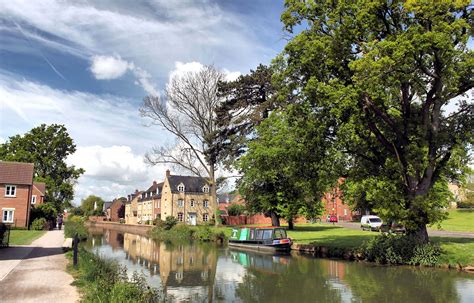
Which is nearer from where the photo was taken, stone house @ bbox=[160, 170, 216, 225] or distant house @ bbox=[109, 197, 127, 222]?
stone house @ bbox=[160, 170, 216, 225]

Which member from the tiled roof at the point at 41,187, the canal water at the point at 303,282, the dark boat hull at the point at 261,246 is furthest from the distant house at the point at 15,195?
the canal water at the point at 303,282

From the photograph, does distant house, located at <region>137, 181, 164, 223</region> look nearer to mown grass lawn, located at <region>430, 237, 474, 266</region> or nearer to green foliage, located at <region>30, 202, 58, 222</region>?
green foliage, located at <region>30, 202, 58, 222</region>

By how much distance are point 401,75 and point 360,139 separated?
5.42m

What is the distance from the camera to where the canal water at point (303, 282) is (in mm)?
14086

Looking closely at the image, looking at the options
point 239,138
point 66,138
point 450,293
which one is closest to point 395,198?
point 450,293

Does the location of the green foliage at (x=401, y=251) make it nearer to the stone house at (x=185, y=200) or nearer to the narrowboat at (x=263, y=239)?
the narrowboat at (x=263, y=239)

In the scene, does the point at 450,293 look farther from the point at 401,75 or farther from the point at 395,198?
the point at 401,75

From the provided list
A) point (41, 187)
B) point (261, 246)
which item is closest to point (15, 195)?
point (41, 187)

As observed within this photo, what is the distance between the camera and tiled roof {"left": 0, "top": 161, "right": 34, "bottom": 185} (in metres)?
44.2

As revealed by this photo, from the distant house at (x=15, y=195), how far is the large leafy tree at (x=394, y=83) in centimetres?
3514

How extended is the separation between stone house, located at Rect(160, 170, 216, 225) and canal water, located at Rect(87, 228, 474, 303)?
46553mm

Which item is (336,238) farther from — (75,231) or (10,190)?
(10,190)

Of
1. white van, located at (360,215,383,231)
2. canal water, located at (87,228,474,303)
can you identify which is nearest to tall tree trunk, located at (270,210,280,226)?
white van, located at (360,215,383,231)

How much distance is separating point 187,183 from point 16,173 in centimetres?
3338
